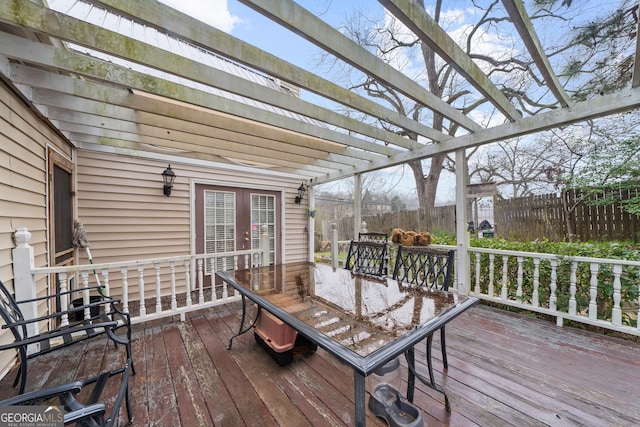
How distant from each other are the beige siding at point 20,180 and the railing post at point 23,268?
0.03 metres

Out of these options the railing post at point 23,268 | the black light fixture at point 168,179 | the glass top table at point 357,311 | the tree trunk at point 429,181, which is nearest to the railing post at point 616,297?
the glass top table at point 357,311

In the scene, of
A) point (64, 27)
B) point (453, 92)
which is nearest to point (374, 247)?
point (64, 27)

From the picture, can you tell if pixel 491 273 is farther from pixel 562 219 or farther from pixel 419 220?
pixel 419 220

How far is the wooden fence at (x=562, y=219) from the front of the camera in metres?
3.41

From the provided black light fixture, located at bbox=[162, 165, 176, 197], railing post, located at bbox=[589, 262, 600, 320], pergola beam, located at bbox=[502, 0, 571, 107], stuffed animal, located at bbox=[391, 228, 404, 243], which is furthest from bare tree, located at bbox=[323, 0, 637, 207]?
black light fixture, located at bbox=[162, 165, 176, 197]

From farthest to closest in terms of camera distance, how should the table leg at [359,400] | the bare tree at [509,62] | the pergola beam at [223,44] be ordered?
1. the bare tree at [509,62]
2. the pergola beam at [223,44]
3. the table leg at [359,400]

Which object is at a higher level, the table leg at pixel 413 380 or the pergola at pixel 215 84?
the pergola at pixel 215 84

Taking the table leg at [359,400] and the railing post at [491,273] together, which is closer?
the table leg at [359,400]

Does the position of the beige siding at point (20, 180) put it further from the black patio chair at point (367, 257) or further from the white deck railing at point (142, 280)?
the black patio chair at point (367, 257)

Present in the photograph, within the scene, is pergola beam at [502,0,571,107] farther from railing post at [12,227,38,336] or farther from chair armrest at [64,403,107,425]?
railing post at [12,227,38,336]

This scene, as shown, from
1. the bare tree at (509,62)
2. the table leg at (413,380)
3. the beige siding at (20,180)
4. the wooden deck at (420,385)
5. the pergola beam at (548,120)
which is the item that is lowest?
the wooden deck at (420,385)

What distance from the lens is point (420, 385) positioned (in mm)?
1814

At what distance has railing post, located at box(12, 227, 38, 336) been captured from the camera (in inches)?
80.9

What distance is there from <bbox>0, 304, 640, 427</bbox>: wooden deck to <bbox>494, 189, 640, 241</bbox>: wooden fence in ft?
6.56
